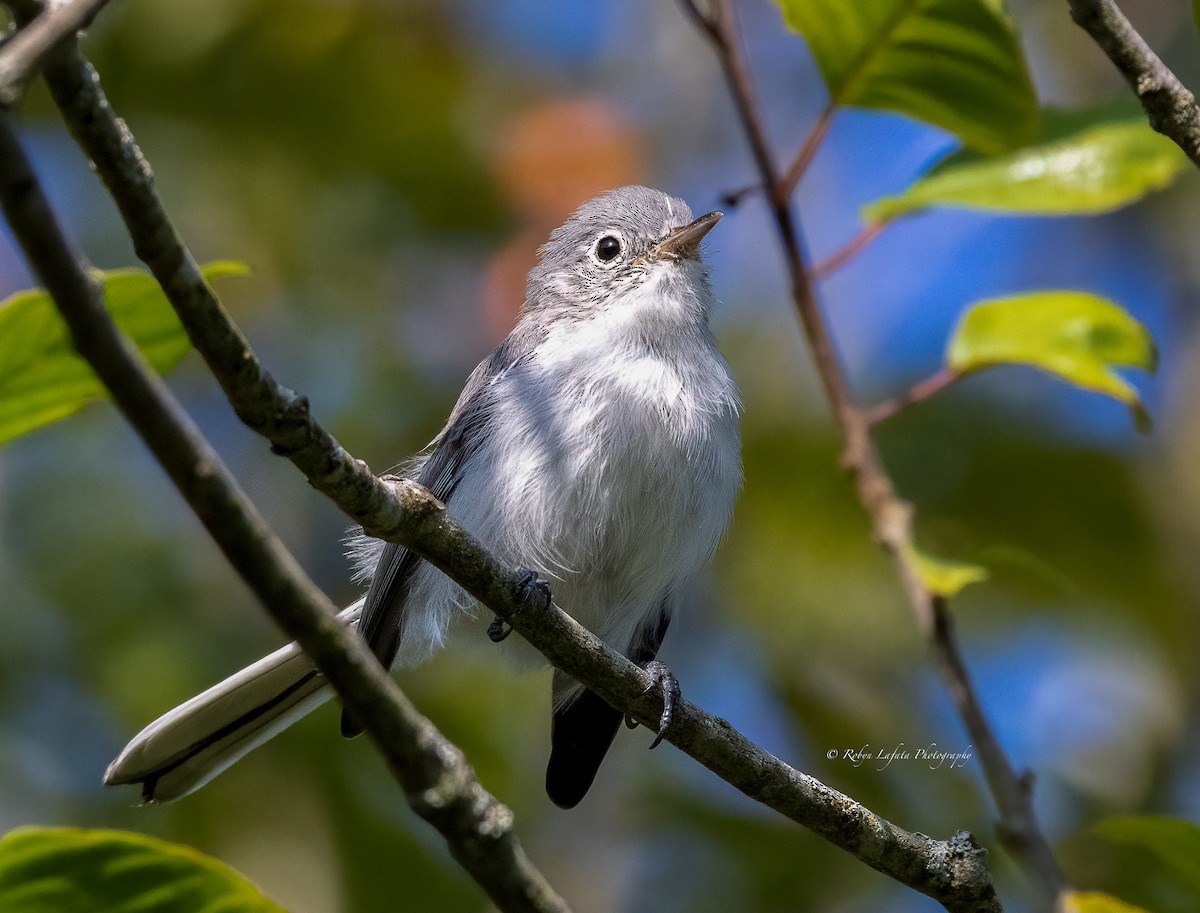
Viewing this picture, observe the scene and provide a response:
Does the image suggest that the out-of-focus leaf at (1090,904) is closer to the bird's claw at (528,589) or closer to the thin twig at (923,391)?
the bird's claw at (528,589)

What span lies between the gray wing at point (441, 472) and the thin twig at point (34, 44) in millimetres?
1913

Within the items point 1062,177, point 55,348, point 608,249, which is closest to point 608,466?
point 608,249

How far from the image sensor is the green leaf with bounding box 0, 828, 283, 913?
181 cm

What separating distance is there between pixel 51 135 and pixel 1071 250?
432 centimetres

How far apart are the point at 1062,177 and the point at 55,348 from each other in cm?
209

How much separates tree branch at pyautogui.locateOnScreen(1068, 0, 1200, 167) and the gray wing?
178 cm

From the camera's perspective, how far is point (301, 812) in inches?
153

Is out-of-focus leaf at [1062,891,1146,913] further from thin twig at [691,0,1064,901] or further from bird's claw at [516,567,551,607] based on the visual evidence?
bird's claw at [516,567,551,607]

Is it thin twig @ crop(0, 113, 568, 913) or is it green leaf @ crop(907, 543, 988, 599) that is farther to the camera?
green leaf @ crop(907, 543, 988, 599)

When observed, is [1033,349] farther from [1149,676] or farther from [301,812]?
[301,812]

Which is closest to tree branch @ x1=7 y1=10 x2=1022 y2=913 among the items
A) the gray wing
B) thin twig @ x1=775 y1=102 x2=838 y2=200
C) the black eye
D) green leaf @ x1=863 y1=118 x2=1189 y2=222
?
the gray wing

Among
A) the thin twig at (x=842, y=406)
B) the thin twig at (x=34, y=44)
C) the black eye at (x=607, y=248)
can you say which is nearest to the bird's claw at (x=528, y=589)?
the thin twig at (x=842, y=406)

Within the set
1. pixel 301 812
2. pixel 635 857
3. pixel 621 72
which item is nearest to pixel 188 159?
pixel 621 72

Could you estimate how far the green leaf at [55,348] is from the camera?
6.35ft
